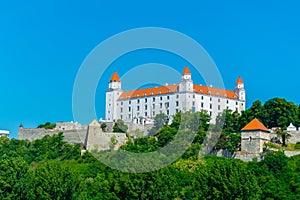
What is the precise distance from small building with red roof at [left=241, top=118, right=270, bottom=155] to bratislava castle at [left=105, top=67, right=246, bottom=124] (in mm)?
19284

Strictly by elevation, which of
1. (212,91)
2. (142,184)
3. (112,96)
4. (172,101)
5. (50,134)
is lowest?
(142,184)

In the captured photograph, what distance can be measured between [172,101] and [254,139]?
26190 millimetres

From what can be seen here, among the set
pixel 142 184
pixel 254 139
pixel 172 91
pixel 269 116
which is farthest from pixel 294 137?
pixel 142 184

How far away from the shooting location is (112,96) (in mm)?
97500

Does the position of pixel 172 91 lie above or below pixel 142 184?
above

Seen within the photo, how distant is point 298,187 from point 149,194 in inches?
678

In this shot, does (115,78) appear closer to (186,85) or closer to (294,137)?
(186,85)

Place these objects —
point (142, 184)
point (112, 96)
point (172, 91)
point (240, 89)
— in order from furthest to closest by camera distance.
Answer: point (112, 96)
point (240, 89)
point (172, 91)
point (142, 184)

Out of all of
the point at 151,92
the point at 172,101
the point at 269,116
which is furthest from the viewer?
the point at 151,92

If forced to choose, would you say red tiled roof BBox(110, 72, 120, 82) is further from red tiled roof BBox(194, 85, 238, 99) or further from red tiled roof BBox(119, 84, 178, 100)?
red tiled roof BBox(194, 85, 238, 99)

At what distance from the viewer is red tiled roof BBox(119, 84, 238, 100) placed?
92.1 m

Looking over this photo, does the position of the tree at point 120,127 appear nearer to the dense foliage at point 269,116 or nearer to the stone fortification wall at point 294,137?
the dense foliage at point 269,116

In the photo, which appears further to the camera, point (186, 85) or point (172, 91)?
point (172, 91)

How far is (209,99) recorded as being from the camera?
91.8m
